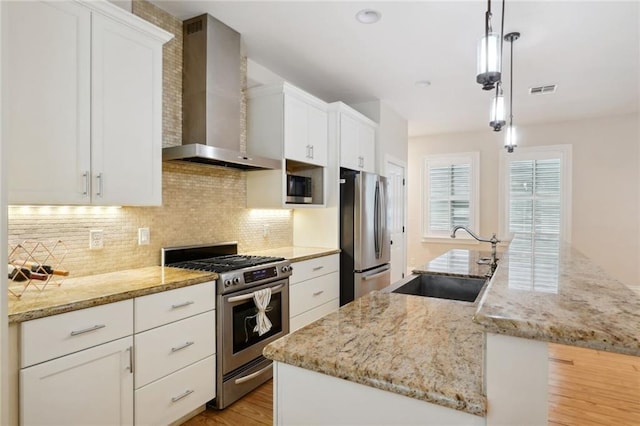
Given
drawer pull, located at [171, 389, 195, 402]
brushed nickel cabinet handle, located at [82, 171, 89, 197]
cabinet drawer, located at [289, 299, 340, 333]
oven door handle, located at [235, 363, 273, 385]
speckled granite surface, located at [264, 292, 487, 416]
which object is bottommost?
oven door handle, located at [235, 363, 273, 385]

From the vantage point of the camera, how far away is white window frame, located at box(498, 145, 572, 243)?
5.80m

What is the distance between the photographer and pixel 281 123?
127 inches

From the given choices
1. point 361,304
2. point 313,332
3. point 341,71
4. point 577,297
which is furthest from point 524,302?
point 341,71

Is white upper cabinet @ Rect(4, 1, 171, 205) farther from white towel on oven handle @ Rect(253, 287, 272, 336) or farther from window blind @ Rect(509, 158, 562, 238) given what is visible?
window blind @ Rect(509, 158, 562, 238)

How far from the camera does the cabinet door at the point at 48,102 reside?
1622mm

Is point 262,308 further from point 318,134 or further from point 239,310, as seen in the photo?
point 318,134

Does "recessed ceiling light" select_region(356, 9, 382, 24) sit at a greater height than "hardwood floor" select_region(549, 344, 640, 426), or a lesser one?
greater

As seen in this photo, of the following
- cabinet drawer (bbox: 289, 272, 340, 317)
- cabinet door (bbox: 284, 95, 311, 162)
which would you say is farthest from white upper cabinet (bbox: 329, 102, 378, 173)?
cabinet drawer (bbox: 289, 272, 340, 317)

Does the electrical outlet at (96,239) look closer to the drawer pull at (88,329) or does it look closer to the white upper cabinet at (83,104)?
the white upper cabinet at (83,104)

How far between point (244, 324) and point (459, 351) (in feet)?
5.74

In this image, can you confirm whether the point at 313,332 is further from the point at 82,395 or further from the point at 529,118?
the point at 529,118

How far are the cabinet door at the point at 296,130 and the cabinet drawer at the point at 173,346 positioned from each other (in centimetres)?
167

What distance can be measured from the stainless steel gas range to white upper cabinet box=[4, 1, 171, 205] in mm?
653

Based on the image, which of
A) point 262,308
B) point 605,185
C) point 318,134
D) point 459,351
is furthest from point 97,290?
point 605,185
